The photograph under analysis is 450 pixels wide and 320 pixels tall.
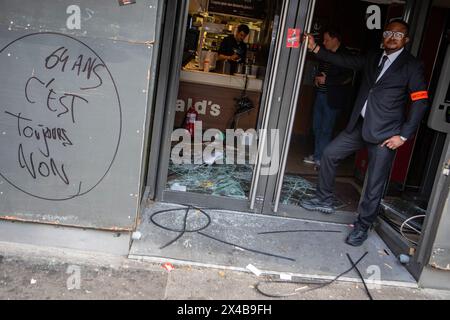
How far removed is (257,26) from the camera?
8680mm

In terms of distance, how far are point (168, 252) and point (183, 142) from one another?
284cm

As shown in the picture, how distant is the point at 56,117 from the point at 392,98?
2.74 m

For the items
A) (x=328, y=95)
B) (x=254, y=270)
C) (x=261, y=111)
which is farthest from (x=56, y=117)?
(x=328, y=95)

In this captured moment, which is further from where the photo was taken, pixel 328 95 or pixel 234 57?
pixel 234 57

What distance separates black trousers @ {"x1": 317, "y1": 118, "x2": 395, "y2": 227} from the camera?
408 cm

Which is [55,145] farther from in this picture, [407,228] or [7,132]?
[407,228]

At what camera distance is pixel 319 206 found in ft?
15.0

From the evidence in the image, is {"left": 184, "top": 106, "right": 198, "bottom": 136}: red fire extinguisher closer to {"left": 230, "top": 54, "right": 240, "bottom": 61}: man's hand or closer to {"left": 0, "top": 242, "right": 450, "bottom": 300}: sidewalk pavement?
{"left": 230, "top": 54, "right": 240, "bottom": 61}: man's hand

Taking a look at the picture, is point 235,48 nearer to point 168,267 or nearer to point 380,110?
point 380,110

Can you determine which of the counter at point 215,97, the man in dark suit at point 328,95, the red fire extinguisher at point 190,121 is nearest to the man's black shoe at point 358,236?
the man in dark suit at point 328,95

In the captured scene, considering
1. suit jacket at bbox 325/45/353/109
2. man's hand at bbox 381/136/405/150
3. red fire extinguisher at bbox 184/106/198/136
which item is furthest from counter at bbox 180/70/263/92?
man's hand at bbox 381/136/405/150

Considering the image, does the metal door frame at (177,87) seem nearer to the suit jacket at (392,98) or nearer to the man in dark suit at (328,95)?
the suit jacket at (392,98)

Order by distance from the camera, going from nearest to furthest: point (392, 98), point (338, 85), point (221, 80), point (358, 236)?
point (392, 98) < point (358, 236) < point (338, 85) < point (221, 80)

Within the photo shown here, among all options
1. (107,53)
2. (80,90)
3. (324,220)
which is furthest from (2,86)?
(324,220)
